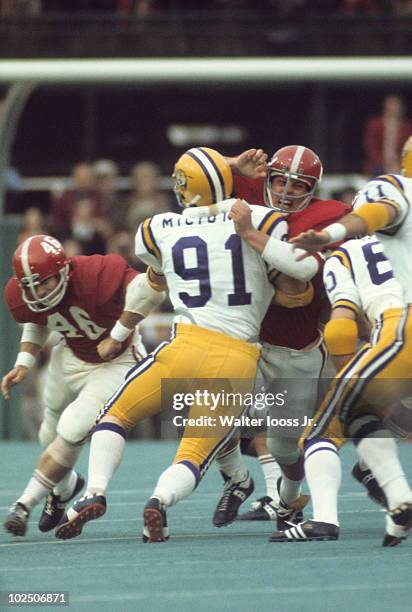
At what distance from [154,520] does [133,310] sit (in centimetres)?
112

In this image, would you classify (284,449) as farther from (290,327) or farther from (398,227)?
(398,227)

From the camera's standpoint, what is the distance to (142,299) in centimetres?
698

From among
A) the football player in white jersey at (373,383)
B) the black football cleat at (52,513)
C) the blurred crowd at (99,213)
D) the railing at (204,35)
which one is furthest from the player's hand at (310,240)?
the railing at (204,35)

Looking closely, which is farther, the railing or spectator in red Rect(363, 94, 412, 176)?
the railing

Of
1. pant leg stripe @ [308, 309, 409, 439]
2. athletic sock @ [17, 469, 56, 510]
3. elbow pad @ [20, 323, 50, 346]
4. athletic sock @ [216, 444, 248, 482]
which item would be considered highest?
pant leg stripe @ [308, 309, 409, 439]

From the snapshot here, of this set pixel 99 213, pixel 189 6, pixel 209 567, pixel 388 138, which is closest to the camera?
pixel 209 567

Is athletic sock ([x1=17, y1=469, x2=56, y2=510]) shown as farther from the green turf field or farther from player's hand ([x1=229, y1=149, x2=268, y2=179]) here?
player's hand ([x1=229, y1=149, x2=268, y2=179])

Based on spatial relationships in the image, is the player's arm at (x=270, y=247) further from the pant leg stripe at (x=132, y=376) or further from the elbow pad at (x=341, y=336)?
the pant leg stripe at (x=132, y=376)

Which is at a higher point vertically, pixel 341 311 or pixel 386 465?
pixel 341 311

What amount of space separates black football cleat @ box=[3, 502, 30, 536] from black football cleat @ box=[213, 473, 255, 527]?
3.22 ft

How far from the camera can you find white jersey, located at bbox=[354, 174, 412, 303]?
6.22 metres

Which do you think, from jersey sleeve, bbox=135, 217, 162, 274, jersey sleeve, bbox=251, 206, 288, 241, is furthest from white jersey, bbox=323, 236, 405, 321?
jersey sleeve, bbox=135, 217, 162, 274

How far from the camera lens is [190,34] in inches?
522

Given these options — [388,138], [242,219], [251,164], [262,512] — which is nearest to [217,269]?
[242,219]
